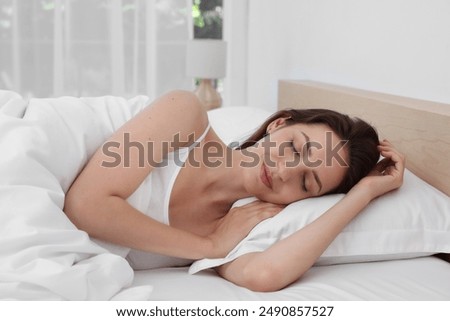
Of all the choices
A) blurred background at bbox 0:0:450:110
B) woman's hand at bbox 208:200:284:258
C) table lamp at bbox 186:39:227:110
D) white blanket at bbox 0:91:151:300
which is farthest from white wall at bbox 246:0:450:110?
white blanket at bbox 0:91:151:300

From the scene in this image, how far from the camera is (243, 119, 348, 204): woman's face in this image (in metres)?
1.39

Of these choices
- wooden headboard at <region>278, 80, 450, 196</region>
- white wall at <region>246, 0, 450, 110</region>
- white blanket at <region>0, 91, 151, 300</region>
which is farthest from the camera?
white wall at <region>246, 0, 450, 110</region>

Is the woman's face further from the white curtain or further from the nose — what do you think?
the white curtain

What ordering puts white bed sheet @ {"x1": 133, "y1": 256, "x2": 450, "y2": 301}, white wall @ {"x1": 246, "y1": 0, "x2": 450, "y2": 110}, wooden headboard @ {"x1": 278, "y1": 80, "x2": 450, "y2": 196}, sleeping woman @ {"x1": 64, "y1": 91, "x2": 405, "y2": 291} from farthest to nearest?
white wall @ {"x1": 246, "y1": 0, "x2": 450, "y2": 110}, wooden headboard @ {"x1": 278, "y1": 80, "x2": 450, "y2": 196}, sleeping woman @ {"x1": 64, "y1": 91, "x2": 405, "y2": 291}, white bed sheet @ {"x1": 133, "y1": 256, "x2": 450, "y2": 301}

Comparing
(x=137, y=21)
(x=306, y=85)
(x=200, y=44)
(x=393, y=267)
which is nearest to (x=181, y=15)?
(x=137, y=21)

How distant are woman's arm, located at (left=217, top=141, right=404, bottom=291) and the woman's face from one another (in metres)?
0.08

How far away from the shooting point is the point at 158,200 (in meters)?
1.43

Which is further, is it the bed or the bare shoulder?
the bare shoulder

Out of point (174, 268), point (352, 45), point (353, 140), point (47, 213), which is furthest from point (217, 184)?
point (352, 45)

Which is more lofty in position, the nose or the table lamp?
the table lamp

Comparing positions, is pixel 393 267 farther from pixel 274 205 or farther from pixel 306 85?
pixel 306 85

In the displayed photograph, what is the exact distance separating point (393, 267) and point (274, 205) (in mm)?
308

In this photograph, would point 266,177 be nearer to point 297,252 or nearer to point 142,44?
point 297,252

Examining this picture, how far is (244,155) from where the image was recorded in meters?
1.53
